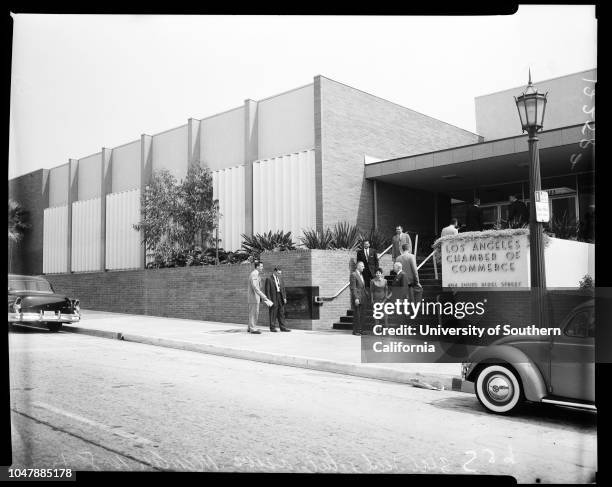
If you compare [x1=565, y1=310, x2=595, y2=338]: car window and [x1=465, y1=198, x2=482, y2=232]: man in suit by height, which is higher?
[x1=465, y1=198, x2=482, y2=232]: man in suit

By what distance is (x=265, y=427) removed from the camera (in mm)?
4402

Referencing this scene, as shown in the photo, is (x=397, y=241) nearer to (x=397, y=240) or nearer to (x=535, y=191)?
(x=397, y=240)

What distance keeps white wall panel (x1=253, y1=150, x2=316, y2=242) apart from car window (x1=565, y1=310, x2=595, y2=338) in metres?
7.95

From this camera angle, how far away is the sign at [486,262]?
13.3 feet

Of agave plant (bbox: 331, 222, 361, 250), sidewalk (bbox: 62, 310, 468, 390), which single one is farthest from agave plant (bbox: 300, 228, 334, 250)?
sidewalk (bbox: 62, 310, 468, 390)

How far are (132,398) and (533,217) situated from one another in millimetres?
4433

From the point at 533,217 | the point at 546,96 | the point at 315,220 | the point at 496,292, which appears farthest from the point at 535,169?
the point at 315,220

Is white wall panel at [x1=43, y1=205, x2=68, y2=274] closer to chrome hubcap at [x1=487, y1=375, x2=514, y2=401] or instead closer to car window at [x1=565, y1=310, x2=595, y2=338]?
car window at [x1=565, y1=310, x2=595, y2=338]

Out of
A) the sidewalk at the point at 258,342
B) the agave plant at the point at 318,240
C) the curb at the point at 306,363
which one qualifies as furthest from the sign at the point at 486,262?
the agave plant at the point at 318,240

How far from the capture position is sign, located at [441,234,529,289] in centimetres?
404

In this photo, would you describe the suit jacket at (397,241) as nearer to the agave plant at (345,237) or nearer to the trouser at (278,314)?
the agave plant at (345,237)

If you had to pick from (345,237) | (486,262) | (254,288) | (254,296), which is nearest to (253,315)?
(254,296)

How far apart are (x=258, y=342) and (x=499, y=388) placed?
18.7 ft

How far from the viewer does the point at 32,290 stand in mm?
4238
